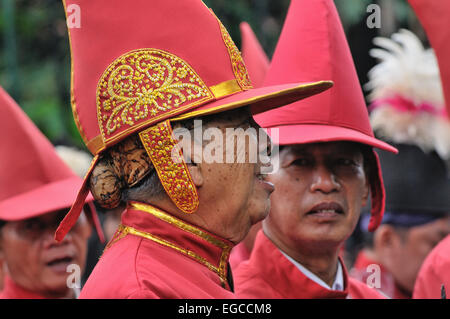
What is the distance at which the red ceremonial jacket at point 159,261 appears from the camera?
2.19 meters

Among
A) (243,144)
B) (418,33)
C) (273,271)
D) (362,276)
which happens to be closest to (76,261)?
(273,271)

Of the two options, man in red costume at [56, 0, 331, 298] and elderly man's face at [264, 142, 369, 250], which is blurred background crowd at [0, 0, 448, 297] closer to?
elderly man's face at [264, 142, 369, 250]

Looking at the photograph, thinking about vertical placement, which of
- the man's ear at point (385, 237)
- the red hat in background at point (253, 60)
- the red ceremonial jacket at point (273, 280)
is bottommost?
the man's ear at point (385, 237)

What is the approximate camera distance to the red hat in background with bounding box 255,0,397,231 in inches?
137

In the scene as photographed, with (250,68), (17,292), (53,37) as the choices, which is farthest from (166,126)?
(53,37)

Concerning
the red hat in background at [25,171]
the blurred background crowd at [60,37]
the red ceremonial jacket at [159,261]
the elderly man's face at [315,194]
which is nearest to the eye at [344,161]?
the elderly man's face at [315,194]

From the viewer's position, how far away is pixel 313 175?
11.5 ft

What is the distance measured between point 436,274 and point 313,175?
0.84m

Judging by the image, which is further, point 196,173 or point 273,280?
point 273,280

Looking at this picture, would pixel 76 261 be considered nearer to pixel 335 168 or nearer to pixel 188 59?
pixel 335 168

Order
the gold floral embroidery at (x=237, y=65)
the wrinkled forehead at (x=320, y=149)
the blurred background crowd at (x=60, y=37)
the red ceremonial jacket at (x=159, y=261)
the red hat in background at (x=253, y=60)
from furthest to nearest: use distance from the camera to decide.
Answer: the blurred background crowd at (x=60, y=37) < the red hat in background at (x=253, y=60) < the wrinkled forehead at (x=320, y=149) < the gold floral embroidery at (x=237, y=65) < the red ceremonial jacket at (x=159, y=261)

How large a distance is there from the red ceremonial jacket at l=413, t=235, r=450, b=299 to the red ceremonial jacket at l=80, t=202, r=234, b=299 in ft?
4.91

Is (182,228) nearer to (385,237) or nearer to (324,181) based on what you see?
(324,181)

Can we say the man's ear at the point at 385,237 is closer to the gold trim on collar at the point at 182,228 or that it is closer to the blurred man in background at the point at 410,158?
the blurred man in background at the point at 410,158
